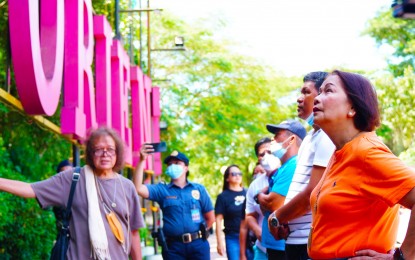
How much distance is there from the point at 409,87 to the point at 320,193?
2735cm

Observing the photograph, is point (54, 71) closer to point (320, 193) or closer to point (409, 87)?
point (320, 193)

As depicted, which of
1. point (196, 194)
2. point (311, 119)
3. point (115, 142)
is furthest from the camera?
point (196, 194)

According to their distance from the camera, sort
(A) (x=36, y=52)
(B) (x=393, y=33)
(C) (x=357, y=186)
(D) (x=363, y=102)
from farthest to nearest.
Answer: (B) (x=393, y=33)
(A) (x=36, y=52)
(D) (x=363, y=102)
(C) (x=357, y=186)

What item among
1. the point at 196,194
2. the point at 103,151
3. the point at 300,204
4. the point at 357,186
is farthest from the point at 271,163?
the point at 357,186

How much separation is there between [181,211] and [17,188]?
11.8ft

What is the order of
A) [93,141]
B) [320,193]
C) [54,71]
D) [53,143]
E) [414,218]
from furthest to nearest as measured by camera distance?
[53,143], [54,71], [93,141], [320,193], [414,218]

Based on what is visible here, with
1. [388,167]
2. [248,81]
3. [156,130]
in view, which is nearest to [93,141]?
[388,167]

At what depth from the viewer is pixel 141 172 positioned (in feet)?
27.7

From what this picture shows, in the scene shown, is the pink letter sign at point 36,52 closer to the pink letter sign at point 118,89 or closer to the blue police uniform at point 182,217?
the blue police uniform at point 182,217

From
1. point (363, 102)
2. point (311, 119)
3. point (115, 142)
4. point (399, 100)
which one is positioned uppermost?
point (363, 102)

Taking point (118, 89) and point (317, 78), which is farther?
point (118, 89)

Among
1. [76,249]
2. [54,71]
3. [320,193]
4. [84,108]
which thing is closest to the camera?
[320,193]

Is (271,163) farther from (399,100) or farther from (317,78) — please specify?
(399,100)

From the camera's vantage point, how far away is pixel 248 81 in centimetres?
3114
